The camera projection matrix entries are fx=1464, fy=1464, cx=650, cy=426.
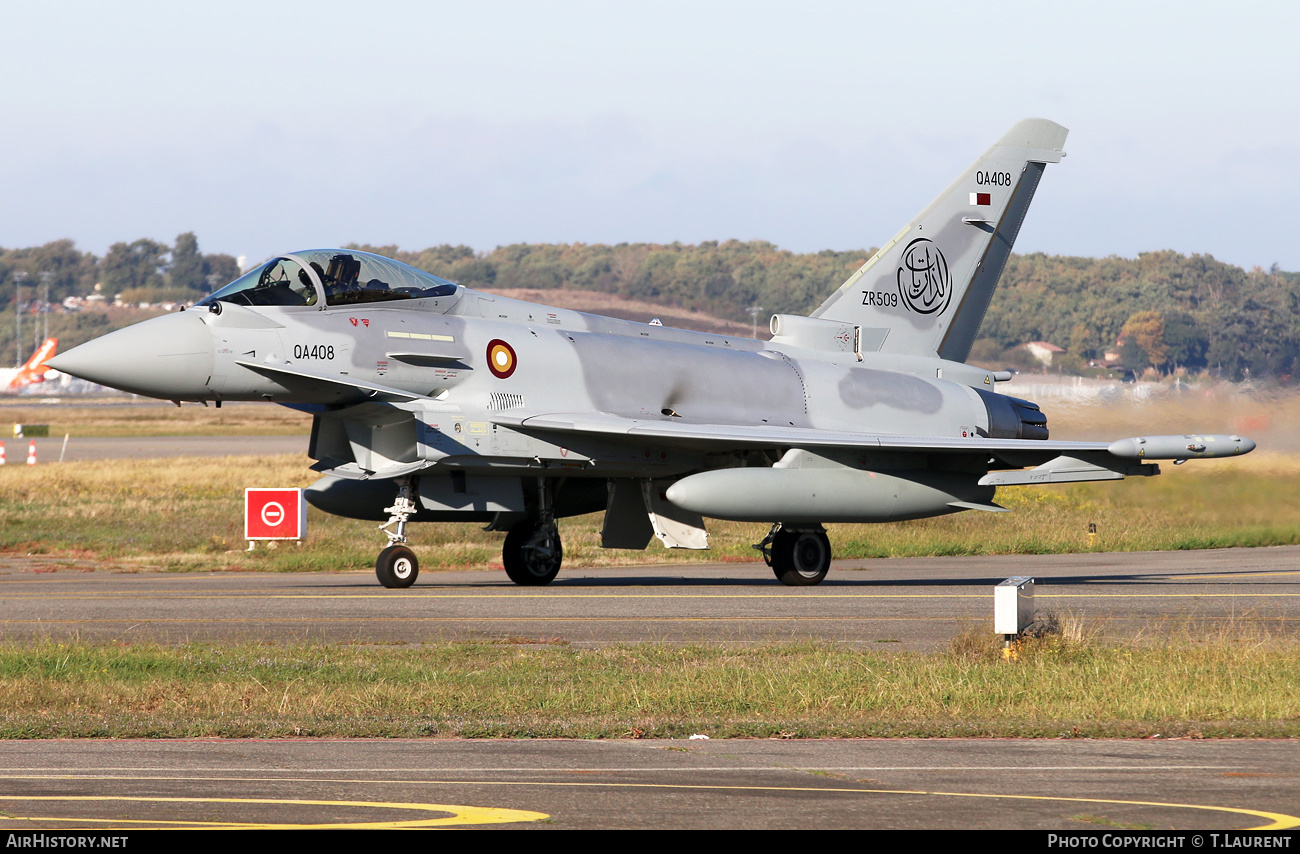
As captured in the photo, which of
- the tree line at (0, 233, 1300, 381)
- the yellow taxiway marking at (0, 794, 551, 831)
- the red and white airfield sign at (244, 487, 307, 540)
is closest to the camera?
the yellow taxiway marking at (0, 794, 551, 831)

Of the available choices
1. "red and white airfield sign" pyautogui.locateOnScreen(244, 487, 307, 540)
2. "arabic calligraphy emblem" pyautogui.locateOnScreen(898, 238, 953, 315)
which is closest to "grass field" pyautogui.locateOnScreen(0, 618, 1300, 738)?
"arabic calligraphy emblem" pyautogui.locateOnScreen(898, 238, 953, 315)

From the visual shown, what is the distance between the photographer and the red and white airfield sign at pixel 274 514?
83.4ft

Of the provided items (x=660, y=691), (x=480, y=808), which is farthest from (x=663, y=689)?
(x=480, y=808)

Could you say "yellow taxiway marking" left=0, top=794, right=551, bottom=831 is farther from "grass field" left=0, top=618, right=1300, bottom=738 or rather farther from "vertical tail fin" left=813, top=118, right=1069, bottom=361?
"vertical tail fin" left=813, top=118, right=1069, bottom=361

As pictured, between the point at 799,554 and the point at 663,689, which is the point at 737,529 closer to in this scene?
the point at 799,554

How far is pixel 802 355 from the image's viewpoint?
2241 cm

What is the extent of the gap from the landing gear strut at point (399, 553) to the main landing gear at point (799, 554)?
4.86 meters

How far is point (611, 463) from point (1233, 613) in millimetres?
7892

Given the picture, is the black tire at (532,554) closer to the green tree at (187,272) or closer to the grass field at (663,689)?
the grass field at (663,689)

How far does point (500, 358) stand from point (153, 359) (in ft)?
14.2

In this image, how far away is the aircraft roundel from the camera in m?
19.0

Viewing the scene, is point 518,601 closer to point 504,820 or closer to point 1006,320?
point 504,820

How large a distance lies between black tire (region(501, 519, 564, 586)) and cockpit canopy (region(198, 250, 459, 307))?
3536 mm

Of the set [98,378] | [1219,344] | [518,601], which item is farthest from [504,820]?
[1219,344]
